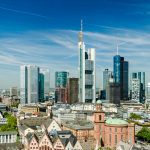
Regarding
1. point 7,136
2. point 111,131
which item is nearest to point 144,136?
point 111,131

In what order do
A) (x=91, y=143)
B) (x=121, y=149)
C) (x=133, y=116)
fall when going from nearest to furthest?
(x=121, y=149), (x=91, y=143), (x=133, y=116)

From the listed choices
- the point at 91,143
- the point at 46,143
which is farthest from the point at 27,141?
the point at 91,143

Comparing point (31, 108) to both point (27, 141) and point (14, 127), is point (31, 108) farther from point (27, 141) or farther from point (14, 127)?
point (27, 141)

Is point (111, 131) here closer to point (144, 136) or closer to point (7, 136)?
point (144, 136)

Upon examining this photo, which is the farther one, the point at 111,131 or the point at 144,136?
the point at 144,136

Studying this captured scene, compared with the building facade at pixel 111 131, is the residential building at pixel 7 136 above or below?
below

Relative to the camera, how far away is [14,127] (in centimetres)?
11338

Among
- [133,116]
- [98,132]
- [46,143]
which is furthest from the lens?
[133,116]

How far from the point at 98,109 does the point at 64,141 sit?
15.3m

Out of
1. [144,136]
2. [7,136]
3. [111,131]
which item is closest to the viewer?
[111,131]

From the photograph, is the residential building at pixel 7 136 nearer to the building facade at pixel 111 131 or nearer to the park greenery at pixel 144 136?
the building facade at pixel 111 131

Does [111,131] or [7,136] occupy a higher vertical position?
[111,131]

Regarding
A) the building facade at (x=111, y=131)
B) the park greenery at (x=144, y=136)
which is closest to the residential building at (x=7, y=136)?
the building facade at (x=111, y=131)

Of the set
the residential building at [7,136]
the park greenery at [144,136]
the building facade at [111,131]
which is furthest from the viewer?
the park greenery at [144,136]
